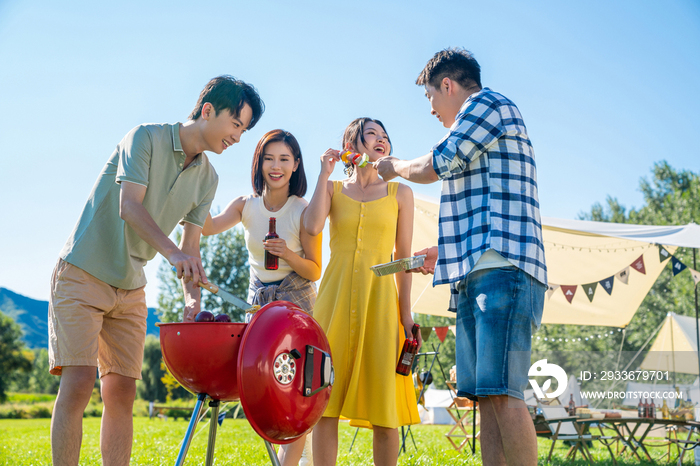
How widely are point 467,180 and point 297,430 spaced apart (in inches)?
47.1

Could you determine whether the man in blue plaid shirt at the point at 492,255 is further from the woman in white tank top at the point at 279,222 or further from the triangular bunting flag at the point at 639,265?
the triangular bunting flag at the point at 639,265

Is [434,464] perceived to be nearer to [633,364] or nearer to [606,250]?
[606,250]

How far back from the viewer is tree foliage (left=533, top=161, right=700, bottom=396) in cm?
2744

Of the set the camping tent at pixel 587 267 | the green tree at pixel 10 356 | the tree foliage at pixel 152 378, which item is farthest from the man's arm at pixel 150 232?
the green tree at pixel 10 356

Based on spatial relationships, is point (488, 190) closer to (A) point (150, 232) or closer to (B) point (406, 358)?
(B) point (406, 358)

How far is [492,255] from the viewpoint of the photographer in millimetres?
1981

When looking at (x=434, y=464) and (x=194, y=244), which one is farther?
(x=434, y=464)

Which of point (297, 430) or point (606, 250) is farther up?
point (606, 250)

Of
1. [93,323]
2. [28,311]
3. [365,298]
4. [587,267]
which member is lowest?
[93,323]

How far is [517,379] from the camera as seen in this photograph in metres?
1.89

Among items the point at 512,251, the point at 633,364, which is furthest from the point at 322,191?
the point at 633,364

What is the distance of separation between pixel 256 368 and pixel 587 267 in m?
8.16

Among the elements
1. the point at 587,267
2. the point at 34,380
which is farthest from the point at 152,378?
the point at 587,267

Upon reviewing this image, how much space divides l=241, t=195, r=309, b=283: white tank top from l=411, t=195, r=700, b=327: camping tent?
200 inches
